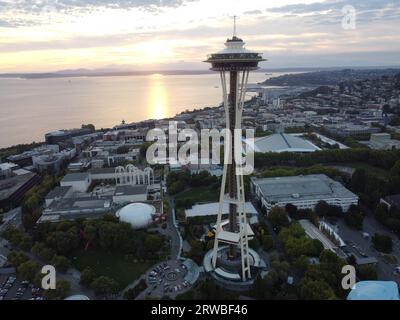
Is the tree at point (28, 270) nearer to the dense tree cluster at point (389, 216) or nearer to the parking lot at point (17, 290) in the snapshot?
the parking lot at point (17, 290)

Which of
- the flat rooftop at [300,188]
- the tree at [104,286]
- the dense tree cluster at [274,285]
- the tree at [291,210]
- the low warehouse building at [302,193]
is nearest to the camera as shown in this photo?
the dense tree cluster at [274,285]

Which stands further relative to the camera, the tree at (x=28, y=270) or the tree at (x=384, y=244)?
the tree at (x=384, y=244)

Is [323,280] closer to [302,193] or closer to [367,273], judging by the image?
[367,273]

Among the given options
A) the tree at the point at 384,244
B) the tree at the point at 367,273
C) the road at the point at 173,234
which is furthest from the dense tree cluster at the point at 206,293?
the tree at the point at 384,244

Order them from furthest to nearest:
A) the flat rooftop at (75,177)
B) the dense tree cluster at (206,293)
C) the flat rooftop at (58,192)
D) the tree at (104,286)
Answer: the flat rooftop at (75,177) < the flat rooftop at (58,192) < the tree at (104,286) < the dense tree cluster at (206,293)

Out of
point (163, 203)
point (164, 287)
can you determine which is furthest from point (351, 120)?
point (164, 287)

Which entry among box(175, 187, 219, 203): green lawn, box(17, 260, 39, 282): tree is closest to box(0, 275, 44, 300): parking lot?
box(17, 260, 39, 282): tree

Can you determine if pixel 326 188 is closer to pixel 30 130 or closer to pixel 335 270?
pixel 335 270
